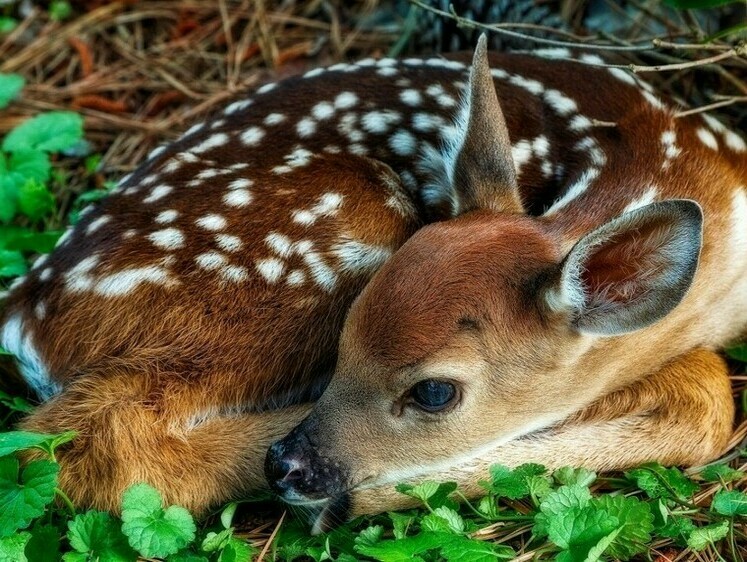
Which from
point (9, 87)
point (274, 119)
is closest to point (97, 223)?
point (274, 119)

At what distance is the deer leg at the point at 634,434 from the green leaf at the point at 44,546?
767 millimetres

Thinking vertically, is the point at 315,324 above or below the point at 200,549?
above

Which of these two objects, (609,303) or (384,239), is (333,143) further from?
(609,303)

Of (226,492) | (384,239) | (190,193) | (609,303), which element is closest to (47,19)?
(190,193)

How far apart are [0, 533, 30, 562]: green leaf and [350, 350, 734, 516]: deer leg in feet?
2.75

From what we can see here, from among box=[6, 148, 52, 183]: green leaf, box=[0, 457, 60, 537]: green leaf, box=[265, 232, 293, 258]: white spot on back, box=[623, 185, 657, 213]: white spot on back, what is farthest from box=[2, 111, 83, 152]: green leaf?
box=[623, 185, 657, 213]: white spot on back

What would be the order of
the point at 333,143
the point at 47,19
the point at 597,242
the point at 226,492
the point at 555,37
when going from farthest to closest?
the point at 47,19
the point at 555,37
the point at 333,143
the point at 226,492
the point at 597,242

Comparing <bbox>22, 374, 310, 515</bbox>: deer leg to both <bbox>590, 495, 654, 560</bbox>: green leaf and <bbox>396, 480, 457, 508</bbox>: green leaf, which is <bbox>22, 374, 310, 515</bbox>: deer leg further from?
<bbox>590, 495, 654, 560</bbox>: green leaf

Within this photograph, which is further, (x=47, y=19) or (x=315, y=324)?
(x=47, y=19)

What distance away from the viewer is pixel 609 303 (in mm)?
2535

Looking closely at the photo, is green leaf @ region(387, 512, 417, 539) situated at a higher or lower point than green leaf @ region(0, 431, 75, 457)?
lower

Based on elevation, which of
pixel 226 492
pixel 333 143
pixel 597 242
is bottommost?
pixel 226 492

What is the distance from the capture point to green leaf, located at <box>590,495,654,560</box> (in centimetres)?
246

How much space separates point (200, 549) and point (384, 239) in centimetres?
104
